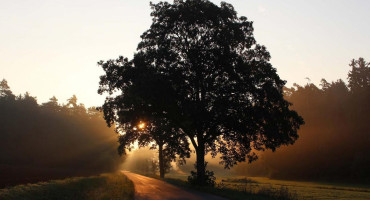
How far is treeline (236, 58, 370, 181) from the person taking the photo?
74500 mm

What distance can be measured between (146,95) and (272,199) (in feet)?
43.6

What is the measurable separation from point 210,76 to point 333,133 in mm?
59091

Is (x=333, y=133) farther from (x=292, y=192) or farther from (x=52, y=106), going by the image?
(x=52, y=106)

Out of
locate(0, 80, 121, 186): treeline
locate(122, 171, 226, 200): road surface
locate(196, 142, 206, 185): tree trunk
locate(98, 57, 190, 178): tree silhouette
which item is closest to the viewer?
locate(122, 171, 226, 200): road surface

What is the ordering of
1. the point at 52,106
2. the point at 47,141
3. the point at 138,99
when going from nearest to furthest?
the point at 138,99, the point at 47,141, the point at 52,106

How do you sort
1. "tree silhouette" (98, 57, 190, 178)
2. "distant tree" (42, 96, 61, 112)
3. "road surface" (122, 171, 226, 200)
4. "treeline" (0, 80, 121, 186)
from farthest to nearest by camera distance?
1. "distant tree" (42, 96, 61, 112)
2. "treeline" (0, 80, 121, 186)
3. "tree silhouette" (98, 57, 190, 178)
4. "road surface" (122, 171, 226, 200)

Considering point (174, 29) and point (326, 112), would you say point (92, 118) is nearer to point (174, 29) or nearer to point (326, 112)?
point (326, 112)

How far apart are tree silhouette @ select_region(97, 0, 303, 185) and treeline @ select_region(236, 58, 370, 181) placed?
4934 cm

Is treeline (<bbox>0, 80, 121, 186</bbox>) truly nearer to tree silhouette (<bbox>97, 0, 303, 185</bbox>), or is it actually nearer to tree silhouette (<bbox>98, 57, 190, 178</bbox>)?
tree silhouette (<bbox>98, 57, 190, 178</bbox>)

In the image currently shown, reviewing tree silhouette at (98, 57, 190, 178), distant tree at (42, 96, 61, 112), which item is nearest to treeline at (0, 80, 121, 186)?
distant tree at (42, 96, 61, 112)

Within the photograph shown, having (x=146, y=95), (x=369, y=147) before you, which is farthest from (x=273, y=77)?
(x=369, y=147)

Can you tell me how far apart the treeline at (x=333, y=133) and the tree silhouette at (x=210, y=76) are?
4934cm

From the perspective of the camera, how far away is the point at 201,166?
109ft

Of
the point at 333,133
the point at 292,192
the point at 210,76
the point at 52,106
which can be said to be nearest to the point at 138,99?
the point at 210,76
